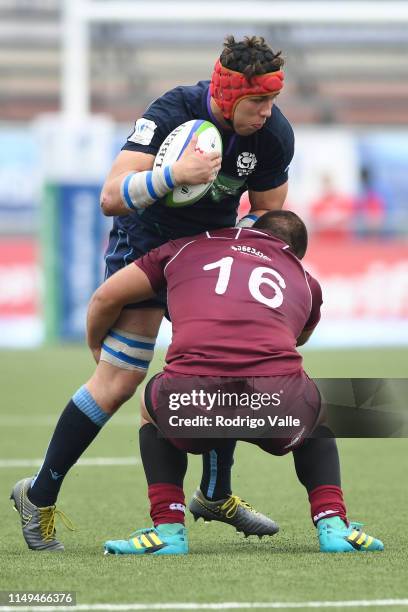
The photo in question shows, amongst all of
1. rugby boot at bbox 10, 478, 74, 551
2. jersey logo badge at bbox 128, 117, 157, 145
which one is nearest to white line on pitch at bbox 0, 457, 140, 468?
rugby boot at bbox 10, 478, 74, 551

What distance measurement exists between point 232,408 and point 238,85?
38.6 inches

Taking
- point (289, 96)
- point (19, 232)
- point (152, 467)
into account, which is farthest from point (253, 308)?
point (289, 96)

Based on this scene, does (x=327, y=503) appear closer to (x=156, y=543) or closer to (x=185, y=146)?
(x=156, y=543)

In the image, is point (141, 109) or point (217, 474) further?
point (141, 109)

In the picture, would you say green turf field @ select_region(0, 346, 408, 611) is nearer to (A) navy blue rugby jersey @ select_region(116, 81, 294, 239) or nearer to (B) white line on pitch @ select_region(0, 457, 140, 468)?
(B) white line on pitch @ select_region(0, 457, 140, 468)

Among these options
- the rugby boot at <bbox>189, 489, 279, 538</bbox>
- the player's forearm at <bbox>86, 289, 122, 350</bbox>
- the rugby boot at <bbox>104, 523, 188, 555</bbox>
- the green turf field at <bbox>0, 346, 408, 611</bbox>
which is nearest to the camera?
the green turf field at <bbox>0, 346, 408, 611</bbox>

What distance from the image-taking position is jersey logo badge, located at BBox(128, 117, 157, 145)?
418 cm

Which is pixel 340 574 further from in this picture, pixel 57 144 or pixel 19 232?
pixel 19 232

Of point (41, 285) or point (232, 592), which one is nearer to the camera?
point (232, 592)

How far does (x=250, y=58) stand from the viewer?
13.3ft

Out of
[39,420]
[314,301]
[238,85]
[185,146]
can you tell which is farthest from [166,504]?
[39,420]

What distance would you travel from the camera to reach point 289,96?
20312 millimetres

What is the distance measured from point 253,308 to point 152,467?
1.85ft

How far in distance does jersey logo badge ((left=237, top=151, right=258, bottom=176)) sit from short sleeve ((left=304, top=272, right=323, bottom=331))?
409mm
